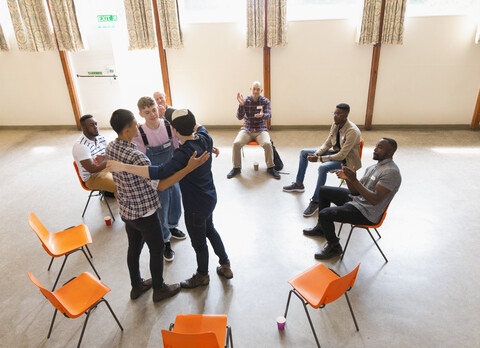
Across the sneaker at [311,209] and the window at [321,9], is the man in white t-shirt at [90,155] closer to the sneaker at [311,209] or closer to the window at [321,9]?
the sneaker at [311,209]

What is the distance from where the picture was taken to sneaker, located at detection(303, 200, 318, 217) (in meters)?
3.90

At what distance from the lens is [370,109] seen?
21.6ft

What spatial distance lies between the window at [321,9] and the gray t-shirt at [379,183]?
4386 mm

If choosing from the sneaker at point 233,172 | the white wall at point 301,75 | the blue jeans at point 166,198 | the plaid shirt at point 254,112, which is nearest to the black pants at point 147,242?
the blue jeans at point 166,198

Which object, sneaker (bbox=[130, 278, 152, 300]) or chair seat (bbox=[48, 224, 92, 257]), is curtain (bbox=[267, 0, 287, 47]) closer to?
chair seat (bbox=[48, 224, 92, 257])

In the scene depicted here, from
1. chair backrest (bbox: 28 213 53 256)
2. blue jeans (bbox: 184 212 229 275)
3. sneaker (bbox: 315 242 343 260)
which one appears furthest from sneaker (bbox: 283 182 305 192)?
chair backrest (bbox: 28 213 53 256)

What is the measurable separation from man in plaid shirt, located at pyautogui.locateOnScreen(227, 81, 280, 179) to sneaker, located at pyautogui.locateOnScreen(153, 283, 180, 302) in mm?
2370

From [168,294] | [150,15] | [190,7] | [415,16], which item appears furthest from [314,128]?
[168,294]

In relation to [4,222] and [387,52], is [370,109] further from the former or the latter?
[4,222]

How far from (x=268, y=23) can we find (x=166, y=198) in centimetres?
441

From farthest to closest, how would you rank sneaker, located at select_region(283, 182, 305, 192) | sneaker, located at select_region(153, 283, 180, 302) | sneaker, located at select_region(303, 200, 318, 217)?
sneaker, located at select_region(283, 182, 305, 192), sneaker, located at select_region(303, 200, 318, 217), sneaker, located at select_region(153, 283, 180, 302)

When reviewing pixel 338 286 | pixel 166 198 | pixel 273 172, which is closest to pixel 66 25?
pixel 273 172

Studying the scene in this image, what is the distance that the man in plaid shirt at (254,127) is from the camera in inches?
196

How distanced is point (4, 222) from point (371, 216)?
420 cm
